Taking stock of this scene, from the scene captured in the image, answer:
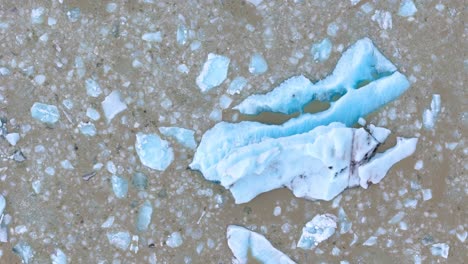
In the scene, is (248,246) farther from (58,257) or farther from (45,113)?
(45,113)

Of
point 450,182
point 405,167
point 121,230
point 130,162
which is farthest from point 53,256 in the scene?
point 450,182

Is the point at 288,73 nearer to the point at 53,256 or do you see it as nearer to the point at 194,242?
the point at 194,242

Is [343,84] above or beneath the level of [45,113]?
above

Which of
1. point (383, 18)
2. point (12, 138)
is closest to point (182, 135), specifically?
point (12, 138)

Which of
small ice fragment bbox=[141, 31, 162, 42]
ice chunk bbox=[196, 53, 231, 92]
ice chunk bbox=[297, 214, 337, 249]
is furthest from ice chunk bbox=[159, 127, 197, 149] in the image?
ice chunk bbox=[297, 214, 337, 249]

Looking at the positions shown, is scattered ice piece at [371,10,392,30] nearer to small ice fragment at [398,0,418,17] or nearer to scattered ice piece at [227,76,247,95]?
small ice fragment at [398,0,418,17]

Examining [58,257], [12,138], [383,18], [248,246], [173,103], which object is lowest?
[58,257]
